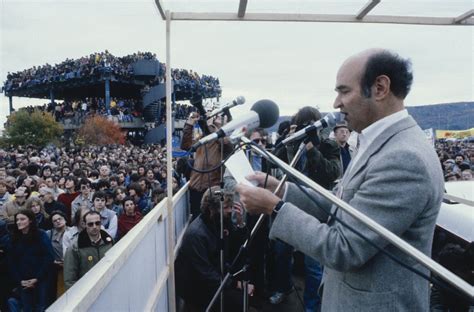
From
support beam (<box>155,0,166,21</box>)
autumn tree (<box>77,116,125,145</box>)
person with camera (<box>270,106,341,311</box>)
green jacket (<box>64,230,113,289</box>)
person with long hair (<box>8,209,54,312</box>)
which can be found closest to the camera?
support beam (<box>155,0,166,21</box>)

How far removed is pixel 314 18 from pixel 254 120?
54.4 inches

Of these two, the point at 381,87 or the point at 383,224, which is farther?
the point at 381,87

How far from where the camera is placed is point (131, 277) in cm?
244

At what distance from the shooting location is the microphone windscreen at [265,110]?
2.32 m

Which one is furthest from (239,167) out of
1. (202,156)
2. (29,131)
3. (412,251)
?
(29,131)

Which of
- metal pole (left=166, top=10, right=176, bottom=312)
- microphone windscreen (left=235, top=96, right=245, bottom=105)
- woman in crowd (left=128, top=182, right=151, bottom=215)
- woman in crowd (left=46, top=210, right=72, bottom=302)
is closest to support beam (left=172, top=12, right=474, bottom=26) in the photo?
metal pole (left=166, top=10, right=176, bottom=312)

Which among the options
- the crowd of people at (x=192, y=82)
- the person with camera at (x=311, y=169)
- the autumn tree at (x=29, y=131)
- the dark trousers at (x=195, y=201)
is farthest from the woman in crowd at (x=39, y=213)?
the autumn tree at (x=29, y=131)

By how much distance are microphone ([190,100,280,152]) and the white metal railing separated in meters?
0.75

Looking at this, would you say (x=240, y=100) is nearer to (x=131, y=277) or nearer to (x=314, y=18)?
(x=314, y=18)

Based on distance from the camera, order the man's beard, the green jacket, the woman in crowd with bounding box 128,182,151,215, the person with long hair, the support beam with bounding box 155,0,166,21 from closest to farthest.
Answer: the support beam with bounding box 155,0,166,21 < the man's beard < the green jacket < the person with long hair < the woman in crowd with bounding box 128,182,151,215

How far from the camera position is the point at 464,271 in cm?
279

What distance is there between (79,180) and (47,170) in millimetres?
2781

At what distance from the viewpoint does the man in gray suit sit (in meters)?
1.41

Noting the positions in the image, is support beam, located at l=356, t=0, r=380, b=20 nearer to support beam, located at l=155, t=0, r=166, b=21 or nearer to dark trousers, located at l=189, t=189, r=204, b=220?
support beam, located at l=155, t=0, r=166, b=21
